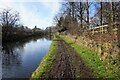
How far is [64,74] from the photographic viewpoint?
11680 millimetres

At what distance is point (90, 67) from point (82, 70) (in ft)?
2.66

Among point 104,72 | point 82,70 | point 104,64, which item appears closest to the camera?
point 104,72

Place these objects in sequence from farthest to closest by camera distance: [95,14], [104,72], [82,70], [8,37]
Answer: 1. [8,37]
2. [95,14]
3. [82,70]
4. [104,72]

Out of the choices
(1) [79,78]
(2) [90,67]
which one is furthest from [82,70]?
(1) [79,78]

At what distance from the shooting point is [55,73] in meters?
12.2

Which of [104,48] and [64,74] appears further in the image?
[104,48]

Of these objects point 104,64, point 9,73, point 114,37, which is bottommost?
point 9,73

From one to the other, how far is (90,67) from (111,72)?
1.94m

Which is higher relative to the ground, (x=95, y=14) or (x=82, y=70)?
(x=95, y=14)

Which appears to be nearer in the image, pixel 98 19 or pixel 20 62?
pixel 20 62

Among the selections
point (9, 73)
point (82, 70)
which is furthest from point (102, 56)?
point (9, 73)

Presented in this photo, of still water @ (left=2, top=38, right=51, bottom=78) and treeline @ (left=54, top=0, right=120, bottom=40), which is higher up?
treeline @ (left=54, top=0, right=120, bottom=40)

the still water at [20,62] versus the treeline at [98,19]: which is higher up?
the treeline at [98,19]

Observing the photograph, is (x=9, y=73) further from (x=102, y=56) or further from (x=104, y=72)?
(x=104, y=72)
